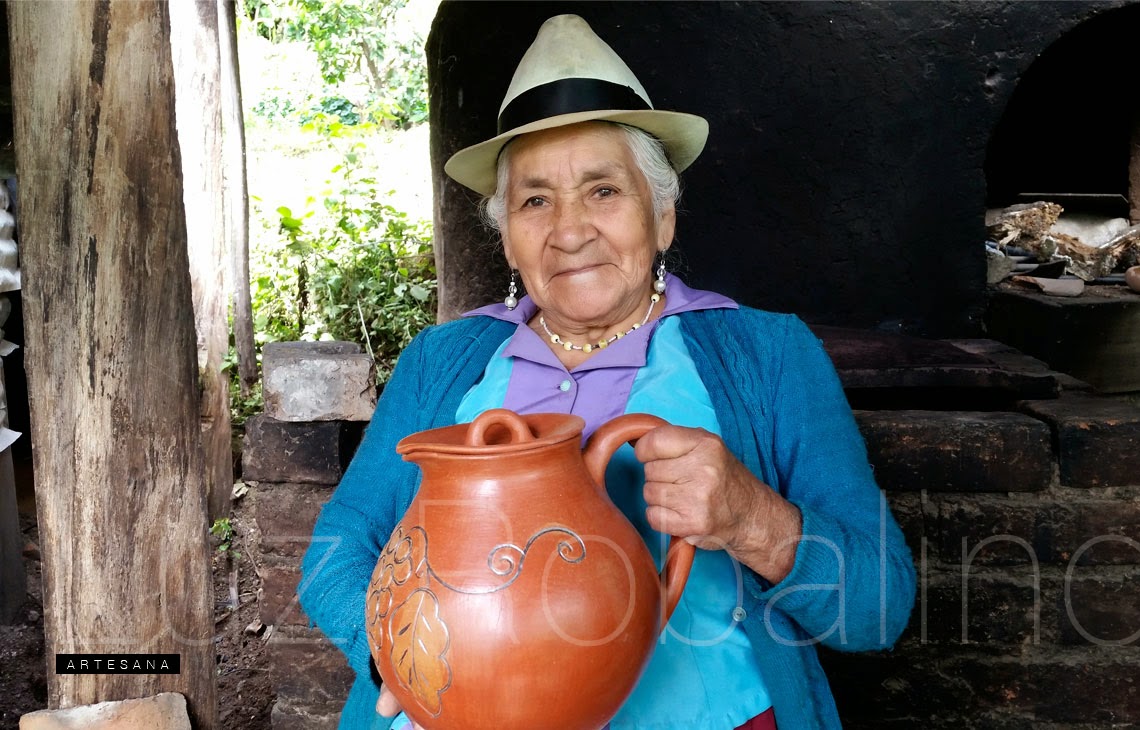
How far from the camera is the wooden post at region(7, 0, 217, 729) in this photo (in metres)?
1.97

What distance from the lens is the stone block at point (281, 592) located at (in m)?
2.54

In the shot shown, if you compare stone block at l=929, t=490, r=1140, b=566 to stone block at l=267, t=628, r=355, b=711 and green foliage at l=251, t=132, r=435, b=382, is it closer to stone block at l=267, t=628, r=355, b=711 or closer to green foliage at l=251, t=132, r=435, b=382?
stone block at l=267, t=628, r=355, b=711

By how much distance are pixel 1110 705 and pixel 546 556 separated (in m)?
1.77

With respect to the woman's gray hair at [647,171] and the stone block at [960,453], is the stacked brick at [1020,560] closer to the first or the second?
the stone block at [960,453]

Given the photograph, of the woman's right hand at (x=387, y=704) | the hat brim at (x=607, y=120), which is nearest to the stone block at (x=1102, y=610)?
the hat brim at (x=607, y=120)

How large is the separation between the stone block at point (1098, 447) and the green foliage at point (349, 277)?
3885 mm

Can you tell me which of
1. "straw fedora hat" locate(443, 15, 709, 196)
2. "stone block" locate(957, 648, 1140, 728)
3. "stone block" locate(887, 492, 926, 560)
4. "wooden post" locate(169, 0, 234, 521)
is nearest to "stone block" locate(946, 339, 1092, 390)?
"stone block" locate(887, 492, 926, 560)

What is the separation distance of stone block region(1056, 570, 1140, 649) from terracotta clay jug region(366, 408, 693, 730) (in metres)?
1.47

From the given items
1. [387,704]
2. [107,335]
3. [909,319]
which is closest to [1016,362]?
[909,319]

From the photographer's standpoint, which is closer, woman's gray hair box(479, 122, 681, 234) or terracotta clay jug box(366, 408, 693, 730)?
terracotta clay jug box(366, 408, 693, 730)

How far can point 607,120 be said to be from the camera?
1.75 metres

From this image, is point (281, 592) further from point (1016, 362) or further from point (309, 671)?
point (1016, 362)

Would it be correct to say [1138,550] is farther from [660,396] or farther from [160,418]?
[160,418]

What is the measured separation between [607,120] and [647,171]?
120 millimetres
